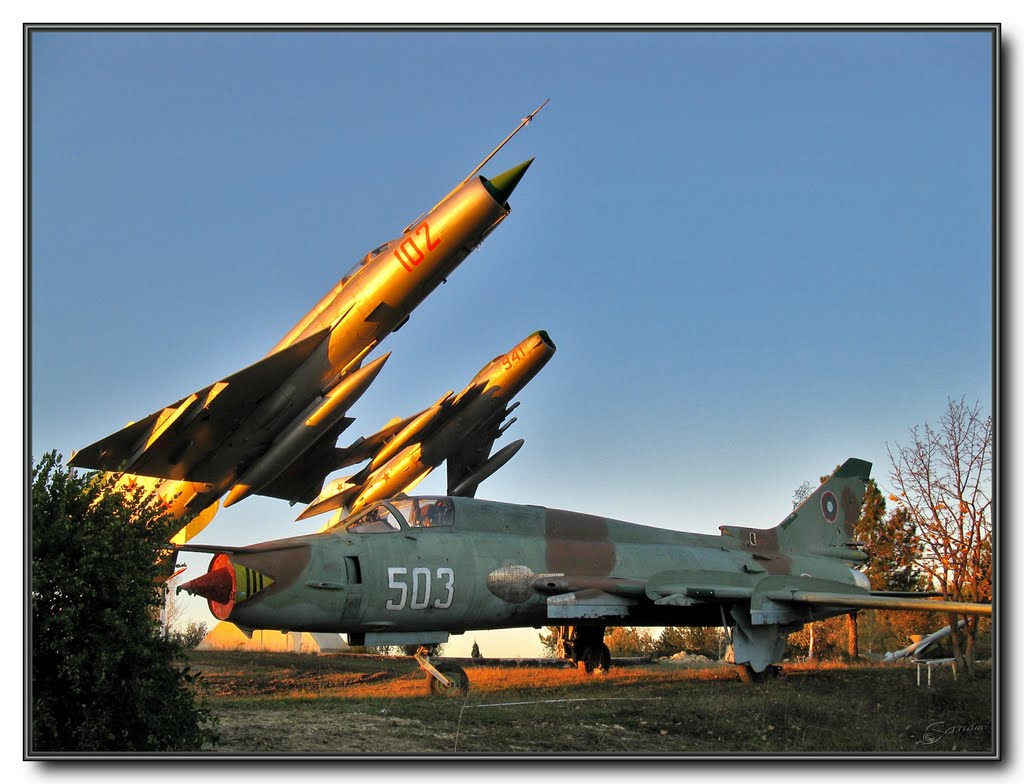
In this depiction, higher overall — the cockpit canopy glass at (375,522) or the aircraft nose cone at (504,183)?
the aircraft nose cone at (504,183)

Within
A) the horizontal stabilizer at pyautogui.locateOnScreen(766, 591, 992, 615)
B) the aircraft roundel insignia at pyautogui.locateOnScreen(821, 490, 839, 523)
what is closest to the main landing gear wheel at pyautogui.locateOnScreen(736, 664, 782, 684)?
the horizontal stabilizer at pyautogui.locateOnScreen(766, 591, 992, 615)

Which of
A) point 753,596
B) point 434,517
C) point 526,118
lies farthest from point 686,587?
point 526,118

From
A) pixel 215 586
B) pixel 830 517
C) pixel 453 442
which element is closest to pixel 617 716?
pixel 215 586

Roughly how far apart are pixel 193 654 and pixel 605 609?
7.20 metres

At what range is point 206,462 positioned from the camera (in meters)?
14.9

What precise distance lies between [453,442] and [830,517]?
6568 mm

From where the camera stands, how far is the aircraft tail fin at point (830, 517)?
46.6 feet

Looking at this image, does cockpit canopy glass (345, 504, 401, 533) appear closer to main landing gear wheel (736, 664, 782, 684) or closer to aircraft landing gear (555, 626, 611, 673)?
aircraft landing gear (555, 626, 611, 673)

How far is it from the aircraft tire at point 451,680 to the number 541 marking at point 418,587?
111cm

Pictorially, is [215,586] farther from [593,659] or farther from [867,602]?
[867,602]

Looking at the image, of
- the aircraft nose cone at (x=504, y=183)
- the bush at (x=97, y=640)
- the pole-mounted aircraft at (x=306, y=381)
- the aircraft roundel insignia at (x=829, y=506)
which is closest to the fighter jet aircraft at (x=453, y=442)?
the pole-mounted aircraft at (x=306, y=381)

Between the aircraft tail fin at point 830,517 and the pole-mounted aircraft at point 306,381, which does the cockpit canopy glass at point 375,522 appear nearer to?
the pole-mounted aircraft at point 306,381

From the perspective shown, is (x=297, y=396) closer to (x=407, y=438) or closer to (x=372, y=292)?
(x=372, y=292)

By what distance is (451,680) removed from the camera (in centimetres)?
1056
